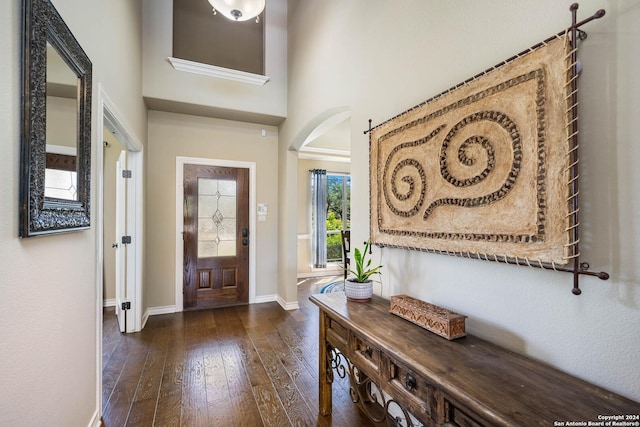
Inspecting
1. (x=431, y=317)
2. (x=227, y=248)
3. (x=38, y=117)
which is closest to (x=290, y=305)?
(x=227, y=248)

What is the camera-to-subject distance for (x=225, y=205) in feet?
13.1

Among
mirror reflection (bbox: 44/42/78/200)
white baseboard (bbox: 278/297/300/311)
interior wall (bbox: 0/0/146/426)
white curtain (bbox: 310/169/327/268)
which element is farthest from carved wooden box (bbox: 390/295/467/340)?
white curtain (bbox: 310/169/327/268)

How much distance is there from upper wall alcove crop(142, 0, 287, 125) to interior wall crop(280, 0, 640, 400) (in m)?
2.11

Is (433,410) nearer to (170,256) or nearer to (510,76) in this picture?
(510,76)

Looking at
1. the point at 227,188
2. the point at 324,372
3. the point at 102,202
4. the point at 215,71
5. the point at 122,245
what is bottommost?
the point at 324,372

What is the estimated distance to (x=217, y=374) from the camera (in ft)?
7.59

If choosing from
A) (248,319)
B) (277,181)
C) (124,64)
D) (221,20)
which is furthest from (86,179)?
(221,20)

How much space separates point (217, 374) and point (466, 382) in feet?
6.83

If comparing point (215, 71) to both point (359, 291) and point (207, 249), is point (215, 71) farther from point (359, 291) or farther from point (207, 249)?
point (359, 291)

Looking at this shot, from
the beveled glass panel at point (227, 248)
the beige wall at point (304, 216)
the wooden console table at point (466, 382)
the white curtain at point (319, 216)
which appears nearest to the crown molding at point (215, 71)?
the beveled glass panel at point (227, 248)

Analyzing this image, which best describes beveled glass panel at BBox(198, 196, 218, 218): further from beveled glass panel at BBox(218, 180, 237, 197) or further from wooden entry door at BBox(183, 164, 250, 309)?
beveled glass panel at BBox(218, 180, 237, 197)

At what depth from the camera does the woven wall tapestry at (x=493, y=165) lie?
3.21 feet

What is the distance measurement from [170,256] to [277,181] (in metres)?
1.79

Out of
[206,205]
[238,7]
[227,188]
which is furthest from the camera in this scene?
[227,188]
